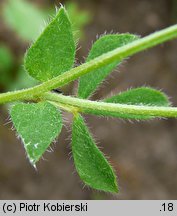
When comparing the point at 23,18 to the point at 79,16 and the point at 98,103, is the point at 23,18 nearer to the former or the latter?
the point at 79,16

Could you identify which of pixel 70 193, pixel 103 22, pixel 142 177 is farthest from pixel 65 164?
pixel 103 22

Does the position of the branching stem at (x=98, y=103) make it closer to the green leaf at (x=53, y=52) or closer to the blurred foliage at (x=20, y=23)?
the green leaf at (x=53, y=52)

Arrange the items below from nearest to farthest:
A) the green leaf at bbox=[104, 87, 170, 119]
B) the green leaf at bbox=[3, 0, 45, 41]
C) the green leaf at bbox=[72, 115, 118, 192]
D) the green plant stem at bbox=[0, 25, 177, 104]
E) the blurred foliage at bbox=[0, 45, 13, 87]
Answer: the green plant stem at bbox=[0, 25, 177, 104], the green leaf at bbox=[72, 115, 118, 192], the green leaf at bbox=[104, 87, 170, 119], the blurred foliage at bbox=[0, 45, 13, 87], the green leaf at bbox=[3, 0, 45, 41]

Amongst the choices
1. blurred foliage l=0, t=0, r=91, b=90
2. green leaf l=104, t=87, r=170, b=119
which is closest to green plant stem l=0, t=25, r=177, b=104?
green leaf l=104, t=87, r=170, b=119

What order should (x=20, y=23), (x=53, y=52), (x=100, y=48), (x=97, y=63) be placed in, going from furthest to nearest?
(x=20, y=23) < (x=100, y=48) < (x=53, y=52) < (x=97, y=63)

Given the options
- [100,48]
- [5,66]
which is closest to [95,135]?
[5,66]

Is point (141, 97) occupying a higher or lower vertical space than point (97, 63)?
higher

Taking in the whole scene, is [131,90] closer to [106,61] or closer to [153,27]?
[106,61]

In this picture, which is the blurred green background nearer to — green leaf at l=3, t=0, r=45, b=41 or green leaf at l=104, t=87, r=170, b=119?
green leaf at l=3, t=0, r=45, b=41
